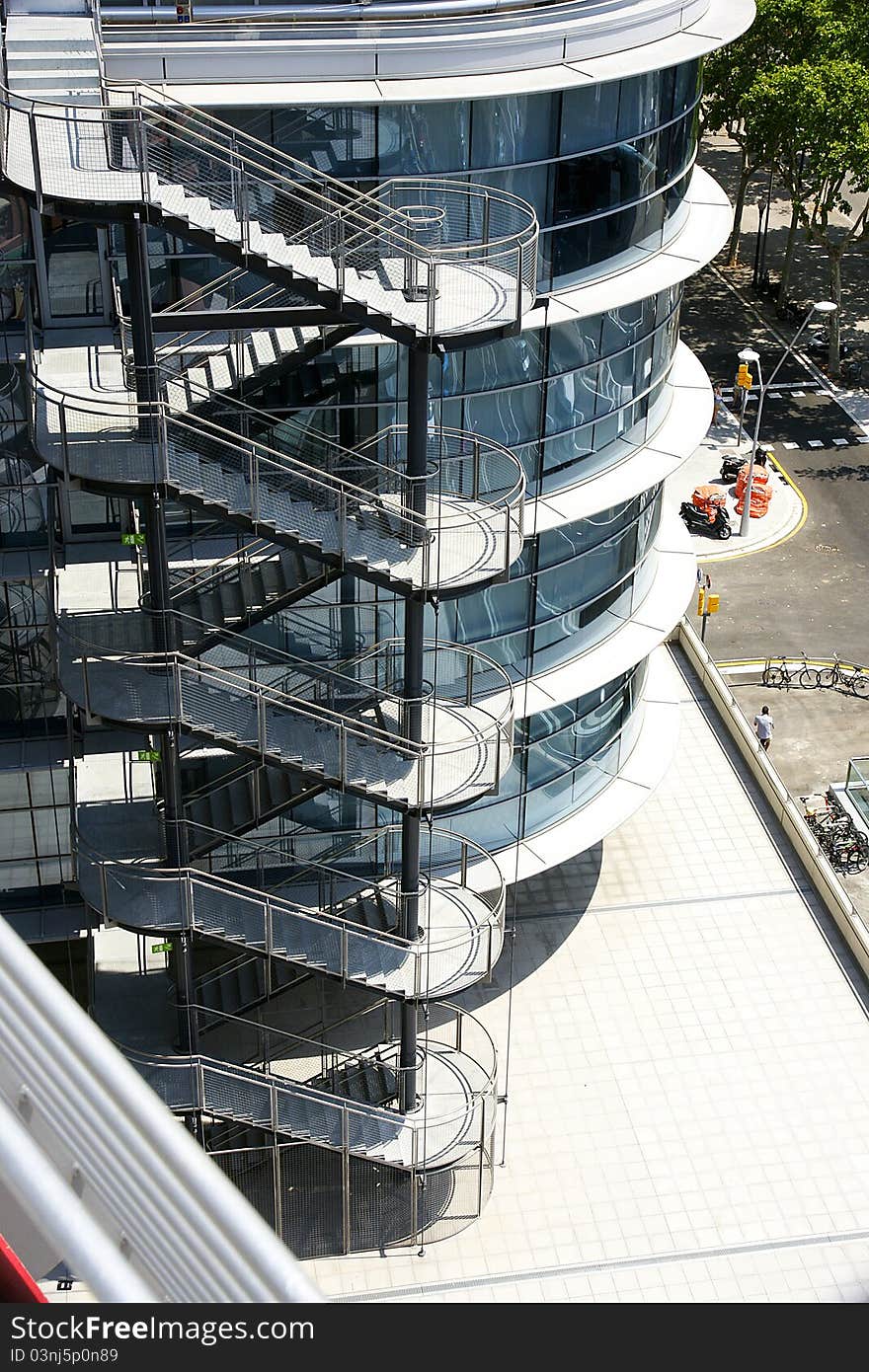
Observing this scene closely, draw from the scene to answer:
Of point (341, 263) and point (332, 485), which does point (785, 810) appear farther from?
point (341, 263)

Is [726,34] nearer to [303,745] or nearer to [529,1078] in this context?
[303,745]

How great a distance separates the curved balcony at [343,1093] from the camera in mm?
26766

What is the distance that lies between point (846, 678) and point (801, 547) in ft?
26.3

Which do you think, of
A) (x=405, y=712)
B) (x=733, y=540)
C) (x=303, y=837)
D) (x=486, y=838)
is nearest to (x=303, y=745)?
(x=405, y=712)

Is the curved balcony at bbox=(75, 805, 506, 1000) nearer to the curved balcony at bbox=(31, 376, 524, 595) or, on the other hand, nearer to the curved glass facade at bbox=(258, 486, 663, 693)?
the curved glass facade at bbox=(258, 486, 663, 693)

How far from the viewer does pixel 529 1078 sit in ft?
100

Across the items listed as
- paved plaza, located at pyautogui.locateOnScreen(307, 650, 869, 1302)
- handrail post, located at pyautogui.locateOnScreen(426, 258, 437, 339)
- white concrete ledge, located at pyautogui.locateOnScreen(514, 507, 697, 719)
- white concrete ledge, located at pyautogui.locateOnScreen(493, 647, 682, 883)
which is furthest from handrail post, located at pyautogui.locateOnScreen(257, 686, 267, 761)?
paved plaza, located at pyautogui.locateOnScreen(307, 650, 869, 1302)

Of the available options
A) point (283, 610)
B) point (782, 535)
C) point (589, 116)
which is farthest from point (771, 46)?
point (283, 610)

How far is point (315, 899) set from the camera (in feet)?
96.2

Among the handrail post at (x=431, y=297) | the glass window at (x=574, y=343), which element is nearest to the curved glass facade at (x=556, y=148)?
the glass window at (x=574, y=343)

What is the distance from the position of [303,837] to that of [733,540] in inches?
1092

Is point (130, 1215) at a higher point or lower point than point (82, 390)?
higher

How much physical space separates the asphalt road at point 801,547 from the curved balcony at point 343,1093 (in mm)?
21366

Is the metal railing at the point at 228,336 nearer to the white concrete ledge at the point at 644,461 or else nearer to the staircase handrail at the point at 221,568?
the staircase handrail at the point at 221,568
